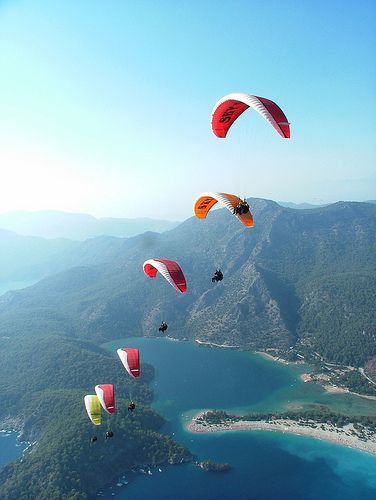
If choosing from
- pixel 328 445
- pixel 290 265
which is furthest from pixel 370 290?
pixel 328 445

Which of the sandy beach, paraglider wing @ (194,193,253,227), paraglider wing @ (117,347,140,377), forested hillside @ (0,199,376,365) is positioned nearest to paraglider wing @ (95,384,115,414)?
paraglider wing @ (117,347,140,377)

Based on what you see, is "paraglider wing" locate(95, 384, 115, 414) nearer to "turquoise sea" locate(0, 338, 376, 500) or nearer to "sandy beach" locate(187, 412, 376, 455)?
"turquoise sea" locate(0, 338, 376, 500)

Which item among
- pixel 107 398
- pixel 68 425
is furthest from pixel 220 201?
pixel 68 425

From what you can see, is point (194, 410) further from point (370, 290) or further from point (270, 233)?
point (270, 233)

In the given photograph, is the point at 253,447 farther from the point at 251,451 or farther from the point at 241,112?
the point at 241,112

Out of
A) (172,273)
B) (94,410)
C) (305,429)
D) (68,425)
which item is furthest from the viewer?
(305,429)

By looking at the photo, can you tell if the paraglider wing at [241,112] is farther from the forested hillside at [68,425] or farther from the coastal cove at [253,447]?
the forested hillside at [68,425]

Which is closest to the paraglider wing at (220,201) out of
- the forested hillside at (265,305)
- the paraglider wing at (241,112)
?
the paraglider wing at (241,112)
